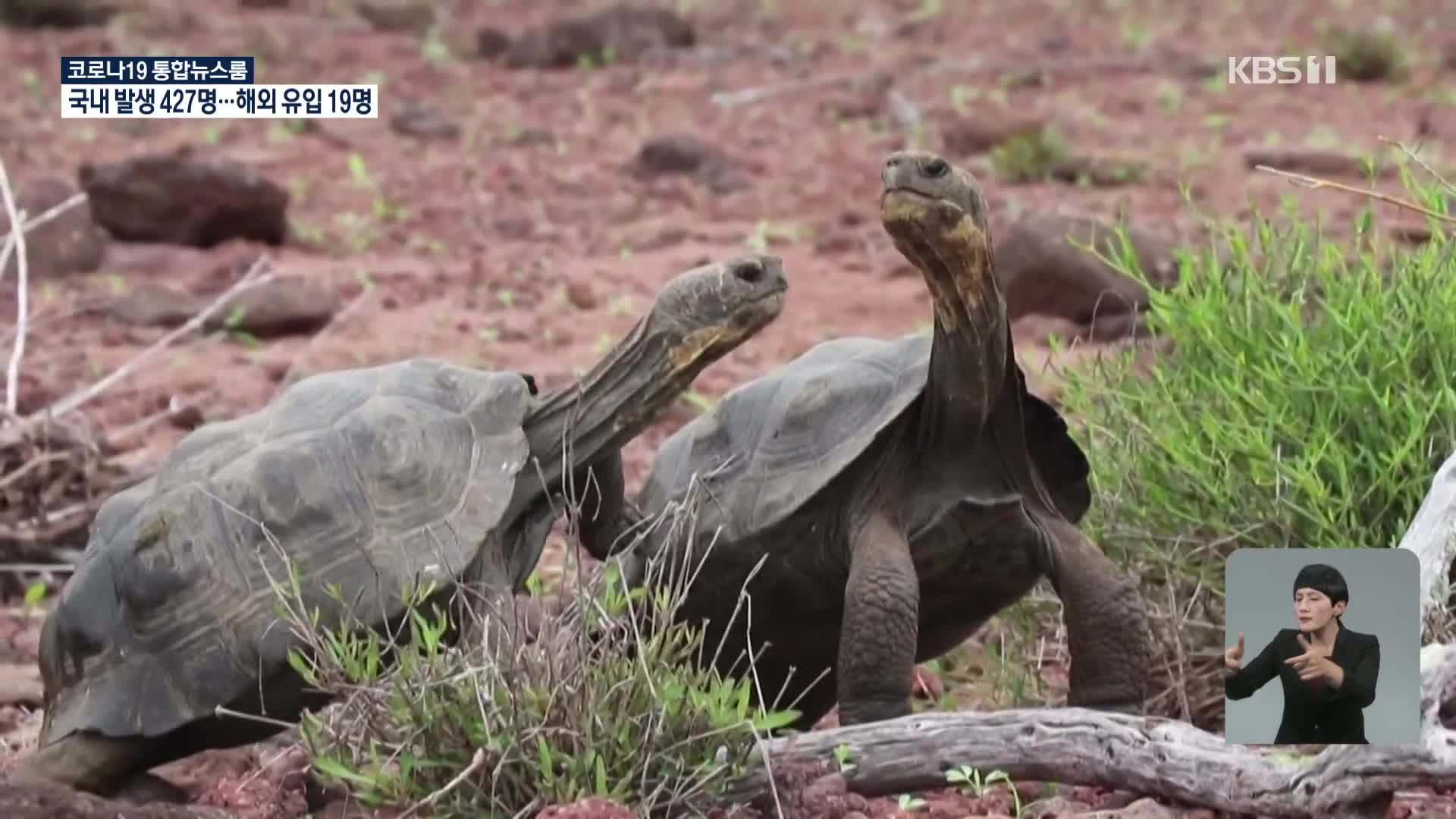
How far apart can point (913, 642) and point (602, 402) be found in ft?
2.68

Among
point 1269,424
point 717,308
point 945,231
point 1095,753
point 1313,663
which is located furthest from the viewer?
point 717,308

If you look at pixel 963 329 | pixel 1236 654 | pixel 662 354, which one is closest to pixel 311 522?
pixel 662 354

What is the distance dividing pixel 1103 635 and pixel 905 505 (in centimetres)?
41

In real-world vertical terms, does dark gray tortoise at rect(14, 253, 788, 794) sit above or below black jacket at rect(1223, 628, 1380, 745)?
below

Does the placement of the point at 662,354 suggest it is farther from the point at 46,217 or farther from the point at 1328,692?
the point at 46,217

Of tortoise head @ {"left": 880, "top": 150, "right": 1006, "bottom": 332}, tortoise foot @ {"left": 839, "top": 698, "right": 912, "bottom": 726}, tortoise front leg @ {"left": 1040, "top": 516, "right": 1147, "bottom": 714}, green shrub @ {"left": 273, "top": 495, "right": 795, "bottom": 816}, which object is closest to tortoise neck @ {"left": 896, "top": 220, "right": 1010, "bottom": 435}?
tortoise head @ {"left": 880, "top": 150, "right": 1006, "bottom": 332}

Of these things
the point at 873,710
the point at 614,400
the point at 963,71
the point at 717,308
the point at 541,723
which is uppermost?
the point at 717,308

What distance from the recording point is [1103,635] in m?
3.52

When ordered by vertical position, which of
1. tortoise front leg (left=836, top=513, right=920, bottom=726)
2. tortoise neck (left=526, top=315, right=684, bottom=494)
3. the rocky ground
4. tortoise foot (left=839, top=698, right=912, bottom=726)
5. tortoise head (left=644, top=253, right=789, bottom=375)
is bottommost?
the rocky ground

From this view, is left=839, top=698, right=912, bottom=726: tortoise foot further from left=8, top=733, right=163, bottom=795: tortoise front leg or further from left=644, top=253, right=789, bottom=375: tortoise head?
left=8, top=733, right=163, bottom=795: tortoise front leg

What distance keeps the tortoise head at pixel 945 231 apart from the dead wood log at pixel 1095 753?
28.6 inches

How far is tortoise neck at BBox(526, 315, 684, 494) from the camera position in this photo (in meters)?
3.88

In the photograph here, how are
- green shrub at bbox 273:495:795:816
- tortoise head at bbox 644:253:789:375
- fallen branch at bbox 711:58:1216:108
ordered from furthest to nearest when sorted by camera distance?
fallen branch at bbox 711:58:1216:108
tortoise head at bbox 644:253:789:375
green shrub at bbox 273:495:795:816

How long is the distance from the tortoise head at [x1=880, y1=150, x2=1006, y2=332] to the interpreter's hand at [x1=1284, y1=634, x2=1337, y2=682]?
0.98 m
